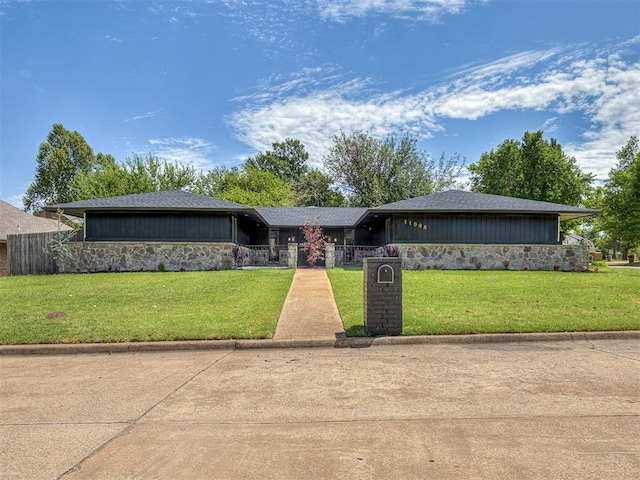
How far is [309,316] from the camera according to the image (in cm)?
877

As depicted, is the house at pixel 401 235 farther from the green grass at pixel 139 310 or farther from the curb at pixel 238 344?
the curb at pixel 238 344

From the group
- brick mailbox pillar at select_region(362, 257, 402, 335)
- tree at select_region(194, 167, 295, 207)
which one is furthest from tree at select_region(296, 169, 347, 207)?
brick mailbox pillar at select_region(362, 257, 402, 335)

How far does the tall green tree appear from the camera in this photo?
38312mm

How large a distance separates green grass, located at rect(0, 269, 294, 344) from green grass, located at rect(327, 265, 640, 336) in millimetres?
2026

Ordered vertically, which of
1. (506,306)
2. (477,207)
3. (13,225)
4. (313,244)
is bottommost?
(506,306)

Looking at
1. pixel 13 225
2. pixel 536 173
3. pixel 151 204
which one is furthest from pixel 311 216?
pixel 536 173

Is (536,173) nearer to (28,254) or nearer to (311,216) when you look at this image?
(311,216)

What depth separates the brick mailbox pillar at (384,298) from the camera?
23.7ft

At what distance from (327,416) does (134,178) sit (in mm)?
35540

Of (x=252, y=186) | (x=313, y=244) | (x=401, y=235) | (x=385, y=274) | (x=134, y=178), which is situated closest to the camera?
(x=385, y=274)

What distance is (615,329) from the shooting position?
7.44 m

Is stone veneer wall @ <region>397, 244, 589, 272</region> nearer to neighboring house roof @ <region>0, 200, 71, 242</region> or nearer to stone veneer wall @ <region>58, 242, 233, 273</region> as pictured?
stone veneer wall @ <region>58, 242, 233, 273</region>

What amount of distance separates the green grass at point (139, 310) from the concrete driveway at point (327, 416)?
1.10 m

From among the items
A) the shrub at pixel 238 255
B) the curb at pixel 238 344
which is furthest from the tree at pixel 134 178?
the curb at pixel 238 344
